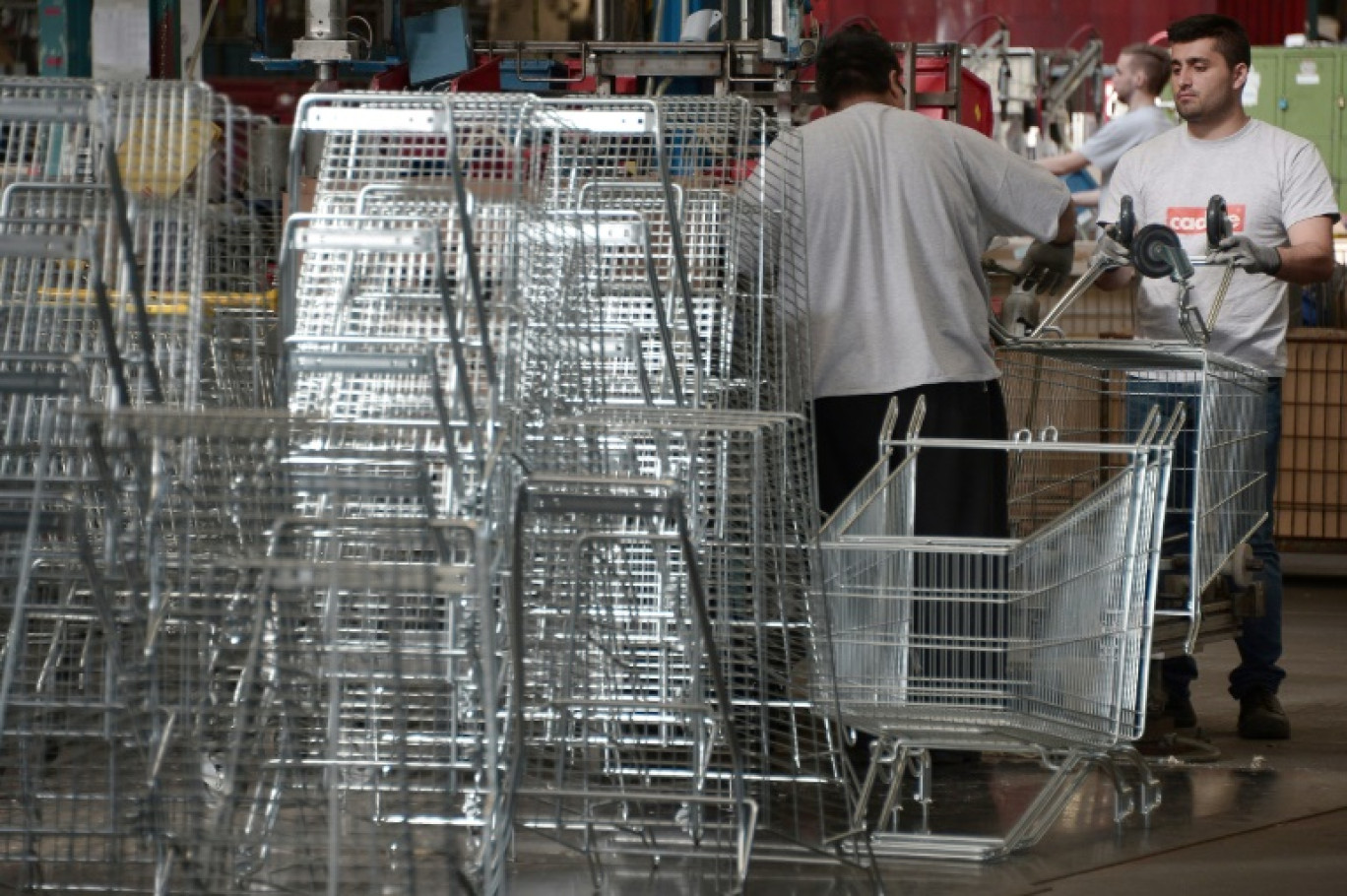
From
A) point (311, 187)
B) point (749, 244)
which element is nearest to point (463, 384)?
point (749, 244)

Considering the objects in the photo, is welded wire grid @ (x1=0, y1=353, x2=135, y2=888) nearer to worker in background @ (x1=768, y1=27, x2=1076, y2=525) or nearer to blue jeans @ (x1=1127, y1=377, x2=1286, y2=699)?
worker in background @ (x1=768, y1=27, x2=1076, y2=525)

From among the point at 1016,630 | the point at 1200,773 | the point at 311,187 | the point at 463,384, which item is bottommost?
the point at 1200,773

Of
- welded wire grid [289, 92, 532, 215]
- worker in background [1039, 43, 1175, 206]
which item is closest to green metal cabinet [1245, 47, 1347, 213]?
worker in background [1039, 43, 1175, 206]

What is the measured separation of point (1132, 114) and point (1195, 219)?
4297 mm

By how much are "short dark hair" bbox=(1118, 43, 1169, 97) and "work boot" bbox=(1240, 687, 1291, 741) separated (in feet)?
15.2

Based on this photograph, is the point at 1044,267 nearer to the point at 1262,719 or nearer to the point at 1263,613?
the point at 1263,613

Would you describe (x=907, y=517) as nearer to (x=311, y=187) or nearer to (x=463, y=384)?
(x=463, y=384)

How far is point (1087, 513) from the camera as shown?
4.63 meters

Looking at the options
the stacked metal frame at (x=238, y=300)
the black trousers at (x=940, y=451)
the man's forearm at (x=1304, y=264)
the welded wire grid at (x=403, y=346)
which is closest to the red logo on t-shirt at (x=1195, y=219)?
the man's forearm at (x=1304, y=264)

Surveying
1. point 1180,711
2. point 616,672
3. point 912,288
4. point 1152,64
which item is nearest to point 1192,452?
point 912,288

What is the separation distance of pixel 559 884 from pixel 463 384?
1.20 metres

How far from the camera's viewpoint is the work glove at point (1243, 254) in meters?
5.66

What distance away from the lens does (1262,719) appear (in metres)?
6.31

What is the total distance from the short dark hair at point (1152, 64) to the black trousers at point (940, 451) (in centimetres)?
494
